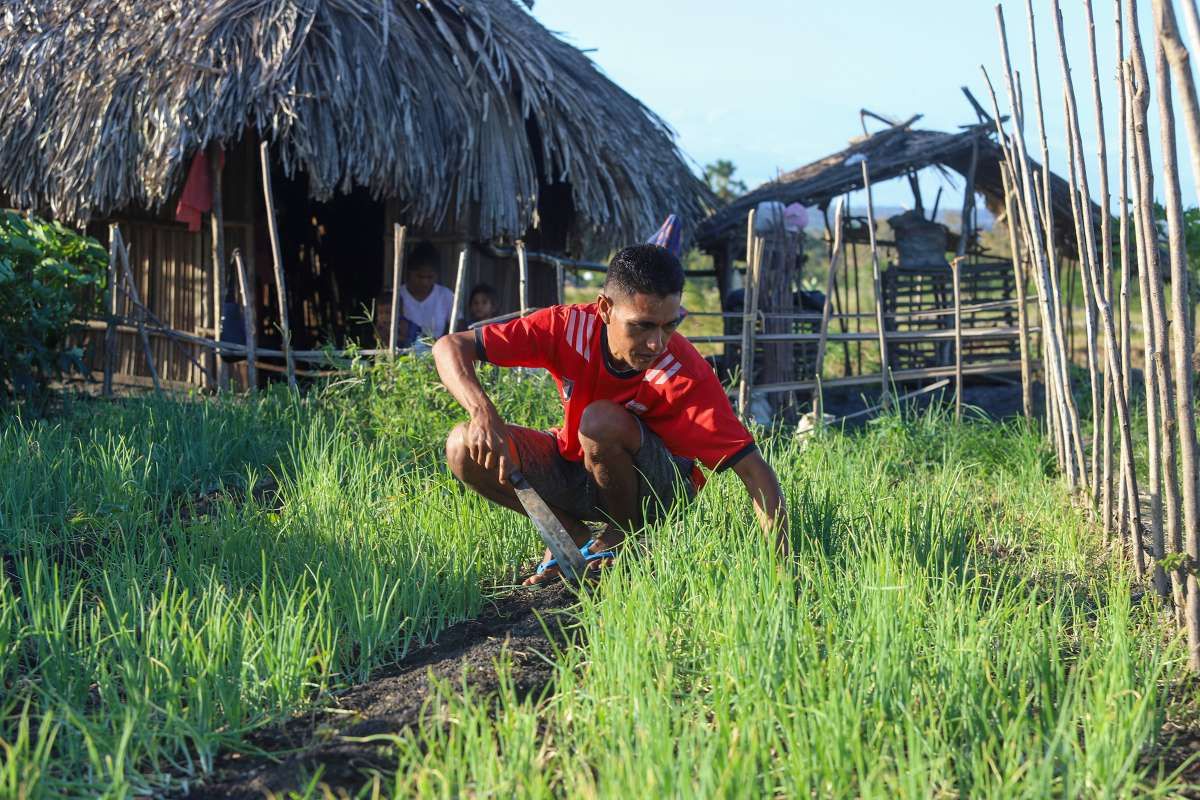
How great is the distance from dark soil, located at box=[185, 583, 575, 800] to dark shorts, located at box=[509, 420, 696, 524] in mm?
464

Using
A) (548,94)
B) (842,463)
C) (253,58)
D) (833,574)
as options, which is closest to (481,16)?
(548,94)

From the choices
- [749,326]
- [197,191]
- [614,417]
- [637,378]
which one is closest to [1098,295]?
[637,378]

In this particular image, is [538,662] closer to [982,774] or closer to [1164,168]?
[982,774]

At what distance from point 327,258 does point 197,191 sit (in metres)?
2.90

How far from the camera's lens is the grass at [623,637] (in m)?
2.23

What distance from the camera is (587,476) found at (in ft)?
12.8

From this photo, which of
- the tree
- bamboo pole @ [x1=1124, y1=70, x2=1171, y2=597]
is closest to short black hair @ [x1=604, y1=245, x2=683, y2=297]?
bamboo pole @ [x1=1124, y1=70, x2=1171, y2=597]

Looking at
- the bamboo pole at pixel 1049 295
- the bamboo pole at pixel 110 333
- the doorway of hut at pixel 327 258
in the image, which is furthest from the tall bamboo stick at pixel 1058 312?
the doorway of hut at pixel 327 258

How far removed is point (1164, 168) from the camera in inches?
114

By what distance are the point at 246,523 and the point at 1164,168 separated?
2.78 m

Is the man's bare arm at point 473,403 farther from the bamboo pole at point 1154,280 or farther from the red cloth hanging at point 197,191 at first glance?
the red cloth hanging at point 197,191

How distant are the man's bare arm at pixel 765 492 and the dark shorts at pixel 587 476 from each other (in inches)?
14.4

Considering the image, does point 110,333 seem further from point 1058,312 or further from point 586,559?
point 1058,312

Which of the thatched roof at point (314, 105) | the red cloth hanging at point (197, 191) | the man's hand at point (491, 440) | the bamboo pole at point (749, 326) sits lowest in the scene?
the man's hand at point (491, 440)
